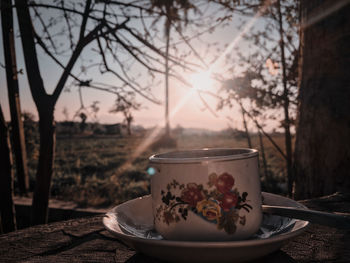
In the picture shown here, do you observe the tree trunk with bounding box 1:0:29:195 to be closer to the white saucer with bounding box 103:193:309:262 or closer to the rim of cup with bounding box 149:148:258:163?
the rim of cup with bounding box 149:148:258:163

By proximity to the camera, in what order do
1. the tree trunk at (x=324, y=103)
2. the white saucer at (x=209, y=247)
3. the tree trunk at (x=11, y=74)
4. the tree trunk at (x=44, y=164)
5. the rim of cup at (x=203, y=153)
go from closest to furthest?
1. the white saucer at (x=209, y=247)
2. the rim of cup at (x=203, y=153)
3. the tree trunk at (x=324, y=103)
4. the tree trunk at (x=44, y=164)
5. the tree trunk at (x=11, y=74)

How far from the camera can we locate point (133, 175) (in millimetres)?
8227

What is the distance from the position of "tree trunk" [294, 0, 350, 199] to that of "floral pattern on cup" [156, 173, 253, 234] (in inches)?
49.4

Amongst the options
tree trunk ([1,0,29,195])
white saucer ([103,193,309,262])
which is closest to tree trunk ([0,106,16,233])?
tree trunk ([1,0,29,195])

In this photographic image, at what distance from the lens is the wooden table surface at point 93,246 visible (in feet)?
2.81

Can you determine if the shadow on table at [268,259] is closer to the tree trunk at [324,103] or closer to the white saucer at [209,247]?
the white saucer at [209,247]

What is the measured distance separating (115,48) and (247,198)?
2.45 metres

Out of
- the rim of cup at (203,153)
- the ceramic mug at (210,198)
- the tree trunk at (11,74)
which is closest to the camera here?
the ceramic mug at (210,198)

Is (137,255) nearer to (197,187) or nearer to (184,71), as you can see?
(197,187)

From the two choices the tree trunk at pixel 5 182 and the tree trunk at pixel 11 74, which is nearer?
the tree trunk at pixel 5 182

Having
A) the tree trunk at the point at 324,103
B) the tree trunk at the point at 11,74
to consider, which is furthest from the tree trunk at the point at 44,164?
the tree trunk at the point at 324,103

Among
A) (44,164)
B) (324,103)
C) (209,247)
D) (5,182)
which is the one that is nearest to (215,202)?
(209,247)

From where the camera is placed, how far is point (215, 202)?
804mm

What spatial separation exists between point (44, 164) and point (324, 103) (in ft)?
7.35
